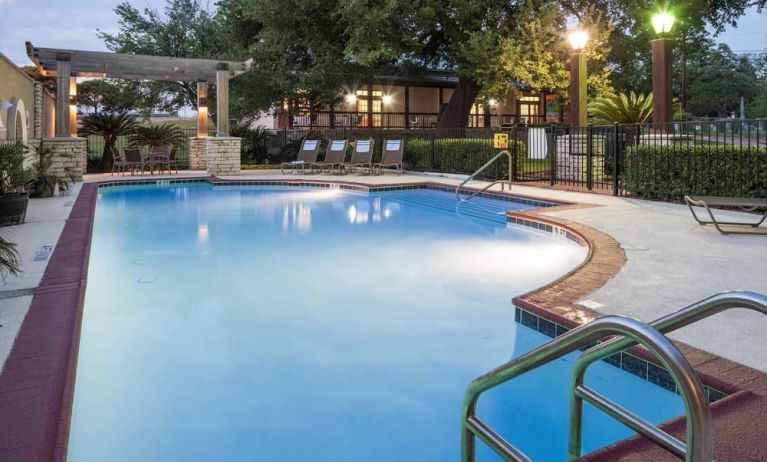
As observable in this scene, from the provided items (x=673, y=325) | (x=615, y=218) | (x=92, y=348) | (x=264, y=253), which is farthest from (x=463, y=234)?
(x=673, y=325)

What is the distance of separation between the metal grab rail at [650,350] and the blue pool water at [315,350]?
3.14 feet

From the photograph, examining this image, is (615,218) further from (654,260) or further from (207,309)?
(207,309)

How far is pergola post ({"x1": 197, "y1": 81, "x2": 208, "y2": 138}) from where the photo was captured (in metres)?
18.9

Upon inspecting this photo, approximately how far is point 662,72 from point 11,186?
10744 mm

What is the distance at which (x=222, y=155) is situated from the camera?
1784cm

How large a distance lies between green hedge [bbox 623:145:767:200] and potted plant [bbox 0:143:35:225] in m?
8.79

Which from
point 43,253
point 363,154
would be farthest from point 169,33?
point 43,253

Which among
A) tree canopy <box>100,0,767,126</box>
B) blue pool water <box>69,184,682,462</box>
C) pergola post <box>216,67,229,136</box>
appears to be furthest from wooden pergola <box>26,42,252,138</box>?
blue pool water <box>69,184,682,462</box>

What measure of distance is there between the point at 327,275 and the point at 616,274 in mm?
2681

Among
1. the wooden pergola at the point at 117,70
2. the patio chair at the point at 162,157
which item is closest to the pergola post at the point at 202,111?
the wooden pergola at the point at 117,70

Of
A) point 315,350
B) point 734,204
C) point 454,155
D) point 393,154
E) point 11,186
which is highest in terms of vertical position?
point 393,154

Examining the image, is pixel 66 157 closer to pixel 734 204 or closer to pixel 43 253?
pixel 43 253

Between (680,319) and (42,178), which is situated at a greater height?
(42,178)

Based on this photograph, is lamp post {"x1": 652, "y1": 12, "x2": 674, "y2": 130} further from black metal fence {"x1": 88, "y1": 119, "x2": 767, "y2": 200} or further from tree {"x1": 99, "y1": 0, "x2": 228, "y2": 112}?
tree {"x1": 99, "y1": 0, "x2": 228, "y2": 112}
